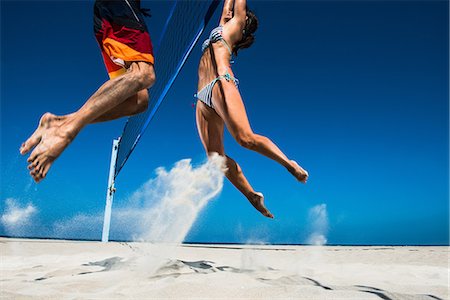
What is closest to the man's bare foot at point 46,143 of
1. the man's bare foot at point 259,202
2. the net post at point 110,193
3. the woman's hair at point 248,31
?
the woman's hair at point 248,31

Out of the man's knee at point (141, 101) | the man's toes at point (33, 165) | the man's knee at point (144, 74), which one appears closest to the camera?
the man's toes at point (33, 165)

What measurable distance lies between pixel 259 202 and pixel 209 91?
870 millimetres

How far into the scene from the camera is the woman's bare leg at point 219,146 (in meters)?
2.54

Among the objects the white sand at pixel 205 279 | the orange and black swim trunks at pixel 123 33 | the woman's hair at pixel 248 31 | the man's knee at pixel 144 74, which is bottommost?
the white sand at pixel 205 279

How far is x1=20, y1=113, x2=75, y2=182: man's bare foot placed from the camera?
1.55 meters

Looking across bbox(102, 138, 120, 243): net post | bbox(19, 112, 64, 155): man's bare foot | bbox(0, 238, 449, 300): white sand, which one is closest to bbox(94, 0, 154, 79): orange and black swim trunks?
bbox(19, 112, 64, 155): man's bare foot

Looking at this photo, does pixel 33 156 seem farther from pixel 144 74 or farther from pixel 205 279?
pixel 205 279

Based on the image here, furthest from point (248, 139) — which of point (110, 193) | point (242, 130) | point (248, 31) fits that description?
point (110, 193)

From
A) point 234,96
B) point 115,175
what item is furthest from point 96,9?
point 115,175

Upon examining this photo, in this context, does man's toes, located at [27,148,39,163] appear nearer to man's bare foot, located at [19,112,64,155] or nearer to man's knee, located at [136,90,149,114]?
man's bare foot, located at [19,112,64,155]

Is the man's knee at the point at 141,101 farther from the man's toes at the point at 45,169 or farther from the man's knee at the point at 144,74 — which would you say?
the man's toes at the point at 45,169

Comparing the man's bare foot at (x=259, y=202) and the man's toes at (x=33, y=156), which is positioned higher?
the man's bare foot at (x=259, y=202)

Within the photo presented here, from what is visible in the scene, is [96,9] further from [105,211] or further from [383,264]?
[105,211]

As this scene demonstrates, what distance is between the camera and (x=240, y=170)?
2.65 metres
